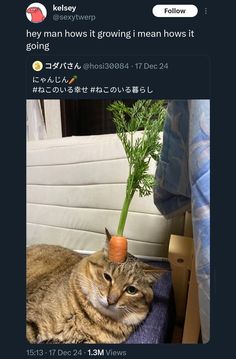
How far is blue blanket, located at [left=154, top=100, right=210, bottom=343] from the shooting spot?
0.29 metres

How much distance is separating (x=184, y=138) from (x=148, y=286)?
1.41 feet

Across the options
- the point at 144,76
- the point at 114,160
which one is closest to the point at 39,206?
the point at 114,160

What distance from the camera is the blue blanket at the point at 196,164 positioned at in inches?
11.5

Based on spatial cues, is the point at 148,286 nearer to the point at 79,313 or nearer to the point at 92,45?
the point at 79,313

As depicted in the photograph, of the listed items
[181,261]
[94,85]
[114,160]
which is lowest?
[181,261]

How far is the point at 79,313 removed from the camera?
58 cm

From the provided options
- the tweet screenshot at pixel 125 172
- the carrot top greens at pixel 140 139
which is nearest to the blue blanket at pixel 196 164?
the tweet screenshot at pixel 125 172

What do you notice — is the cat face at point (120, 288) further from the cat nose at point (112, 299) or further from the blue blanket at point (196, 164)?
the blue blanket at point (196, 164)

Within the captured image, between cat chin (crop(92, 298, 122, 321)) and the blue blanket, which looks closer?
the blue blanket

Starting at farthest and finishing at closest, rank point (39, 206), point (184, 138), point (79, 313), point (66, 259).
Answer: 1. point (39, 206)
2. point (66, 259)
3. point (79, 313)
4. point (184, 138)

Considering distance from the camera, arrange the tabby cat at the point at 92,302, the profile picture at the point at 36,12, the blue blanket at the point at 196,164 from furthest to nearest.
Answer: the tabby cat at the point at 92,302 → the profile picture at the point at 36,12 → the blue blanket at the point at 196,164

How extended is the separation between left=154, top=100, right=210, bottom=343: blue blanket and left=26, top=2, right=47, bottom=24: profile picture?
0.83 ft

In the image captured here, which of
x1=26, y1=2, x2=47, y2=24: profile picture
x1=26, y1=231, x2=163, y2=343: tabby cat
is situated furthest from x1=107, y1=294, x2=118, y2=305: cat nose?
x1=26, y1=2, x2=47, y2=24: profile picture

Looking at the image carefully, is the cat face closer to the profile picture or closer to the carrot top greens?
the carrot top greens
